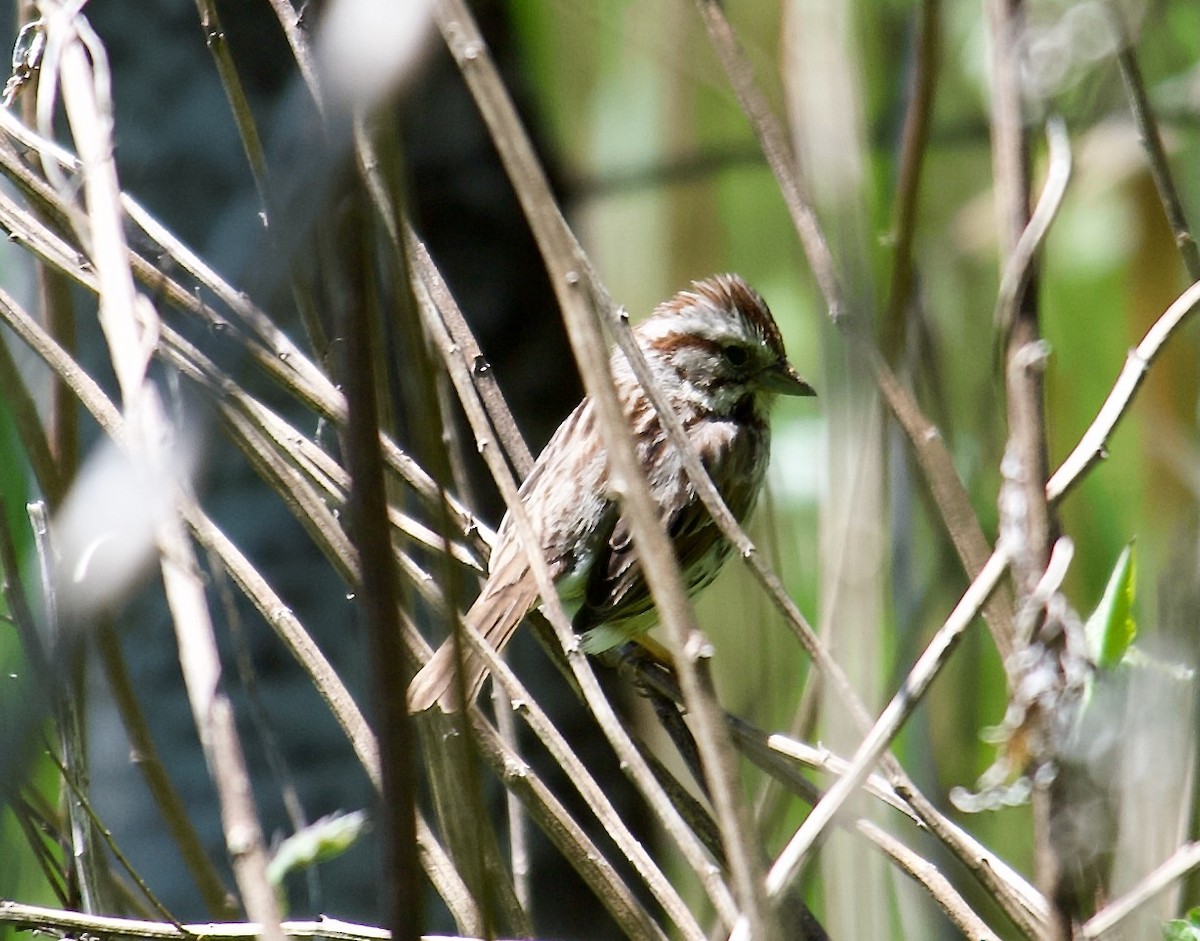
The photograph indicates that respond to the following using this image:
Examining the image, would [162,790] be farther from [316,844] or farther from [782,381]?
[782,381]

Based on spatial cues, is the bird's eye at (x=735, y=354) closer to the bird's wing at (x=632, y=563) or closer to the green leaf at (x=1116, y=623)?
the bird's wing at (x=632, y=563)

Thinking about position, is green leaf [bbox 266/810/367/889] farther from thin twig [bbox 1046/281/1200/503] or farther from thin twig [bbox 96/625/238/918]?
thin twig [bbox 1046/281/1200/503]

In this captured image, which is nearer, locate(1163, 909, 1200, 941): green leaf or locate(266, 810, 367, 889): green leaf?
locate(1163, 909, 1200, 941): green leaf

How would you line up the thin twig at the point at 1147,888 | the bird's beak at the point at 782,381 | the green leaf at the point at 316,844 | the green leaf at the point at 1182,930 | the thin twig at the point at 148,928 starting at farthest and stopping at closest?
the bird's beak at the point at 782,381, the green leaf at the point at 316,844, the thin twig at the point at 148,928, the thin twig at the point at 1147,888, the green leaf at the point at 1182,930

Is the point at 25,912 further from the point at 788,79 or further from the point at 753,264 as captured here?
the point at 753,264

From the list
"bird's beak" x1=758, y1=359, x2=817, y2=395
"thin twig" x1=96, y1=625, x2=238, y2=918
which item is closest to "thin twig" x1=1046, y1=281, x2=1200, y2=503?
"thin twig" x1=96, y1=625, x2=238, y2=918

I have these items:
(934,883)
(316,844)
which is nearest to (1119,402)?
(934,883)

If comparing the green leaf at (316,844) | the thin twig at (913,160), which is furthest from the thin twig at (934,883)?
the green leaf at (316,844)

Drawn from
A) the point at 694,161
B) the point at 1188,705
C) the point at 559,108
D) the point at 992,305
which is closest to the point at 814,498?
the point at 694,161
